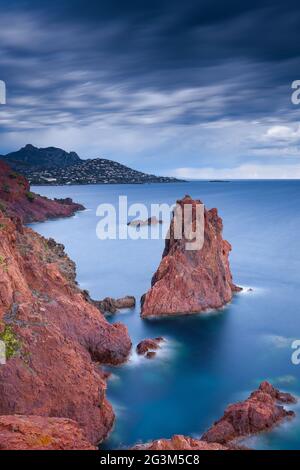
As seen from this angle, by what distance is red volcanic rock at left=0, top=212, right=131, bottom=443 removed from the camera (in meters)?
26.5

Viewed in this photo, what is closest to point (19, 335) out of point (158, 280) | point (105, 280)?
point (158, 280)

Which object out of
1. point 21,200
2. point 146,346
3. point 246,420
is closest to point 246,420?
point 246,420

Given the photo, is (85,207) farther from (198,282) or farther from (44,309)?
(44,309)

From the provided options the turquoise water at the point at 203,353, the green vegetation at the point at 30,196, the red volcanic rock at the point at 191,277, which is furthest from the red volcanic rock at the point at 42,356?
the green vegetation at the point at 30,196

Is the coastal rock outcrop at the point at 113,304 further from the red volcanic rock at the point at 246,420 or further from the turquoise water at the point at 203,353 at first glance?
the red volcanic rock at the point at 246,420

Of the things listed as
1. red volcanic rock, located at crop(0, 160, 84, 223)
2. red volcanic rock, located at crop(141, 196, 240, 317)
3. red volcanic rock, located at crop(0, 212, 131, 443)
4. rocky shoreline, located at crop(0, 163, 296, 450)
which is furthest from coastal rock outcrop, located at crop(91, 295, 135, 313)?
red volcanic rock, located at crop(0, 160, 84, 223)

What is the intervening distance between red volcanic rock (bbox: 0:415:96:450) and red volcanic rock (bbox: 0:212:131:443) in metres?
6.40

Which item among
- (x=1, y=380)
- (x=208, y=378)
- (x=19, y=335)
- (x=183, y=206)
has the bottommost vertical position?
(x=208, y=378)

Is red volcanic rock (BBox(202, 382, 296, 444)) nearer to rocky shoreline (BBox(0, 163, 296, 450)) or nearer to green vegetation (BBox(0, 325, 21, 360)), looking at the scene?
rocky shoreline (BBox(0, 163, 296, 450))

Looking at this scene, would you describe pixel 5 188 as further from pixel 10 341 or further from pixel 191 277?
pixel 10 341

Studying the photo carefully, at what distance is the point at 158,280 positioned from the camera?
52438 mm

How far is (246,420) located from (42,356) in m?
11.4

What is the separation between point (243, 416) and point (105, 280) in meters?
42.0

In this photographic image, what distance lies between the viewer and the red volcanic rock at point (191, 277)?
50562mm
